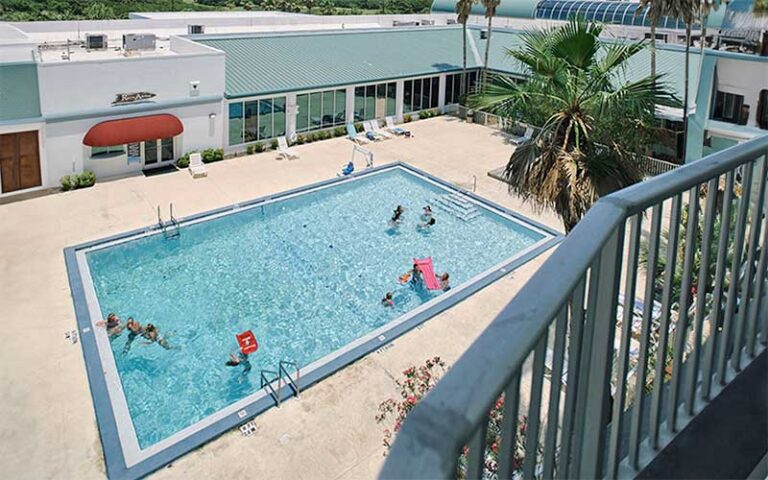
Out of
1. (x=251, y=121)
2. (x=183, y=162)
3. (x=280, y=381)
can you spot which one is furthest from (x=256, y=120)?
(x=280, y=381)

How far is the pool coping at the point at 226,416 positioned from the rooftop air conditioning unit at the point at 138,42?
36.3 ft

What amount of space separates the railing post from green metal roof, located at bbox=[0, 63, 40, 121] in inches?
987

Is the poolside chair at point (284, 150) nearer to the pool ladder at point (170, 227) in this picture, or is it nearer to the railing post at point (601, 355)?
the pool ladder at point (170, 227)

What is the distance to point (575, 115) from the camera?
37.1ft

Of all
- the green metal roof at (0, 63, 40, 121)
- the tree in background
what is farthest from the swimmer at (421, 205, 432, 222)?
the tree in background

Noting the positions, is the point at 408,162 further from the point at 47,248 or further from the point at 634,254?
the point at 634,254

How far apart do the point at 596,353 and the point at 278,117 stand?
2916 centimetres

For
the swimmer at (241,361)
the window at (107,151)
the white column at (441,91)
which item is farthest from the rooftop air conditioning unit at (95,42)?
the swimmer at (241,361)

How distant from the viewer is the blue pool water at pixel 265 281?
1362 centimetres

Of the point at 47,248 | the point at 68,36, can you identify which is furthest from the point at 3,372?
the point at 68,36

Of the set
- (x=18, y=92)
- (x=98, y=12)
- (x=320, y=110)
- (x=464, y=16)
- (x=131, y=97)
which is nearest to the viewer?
(x=18, y=92)

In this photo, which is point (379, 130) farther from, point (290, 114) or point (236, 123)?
point (236, 123)

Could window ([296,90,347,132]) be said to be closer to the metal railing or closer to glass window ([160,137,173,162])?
glass window ([160,137,173,162])

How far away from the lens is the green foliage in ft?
77.4
